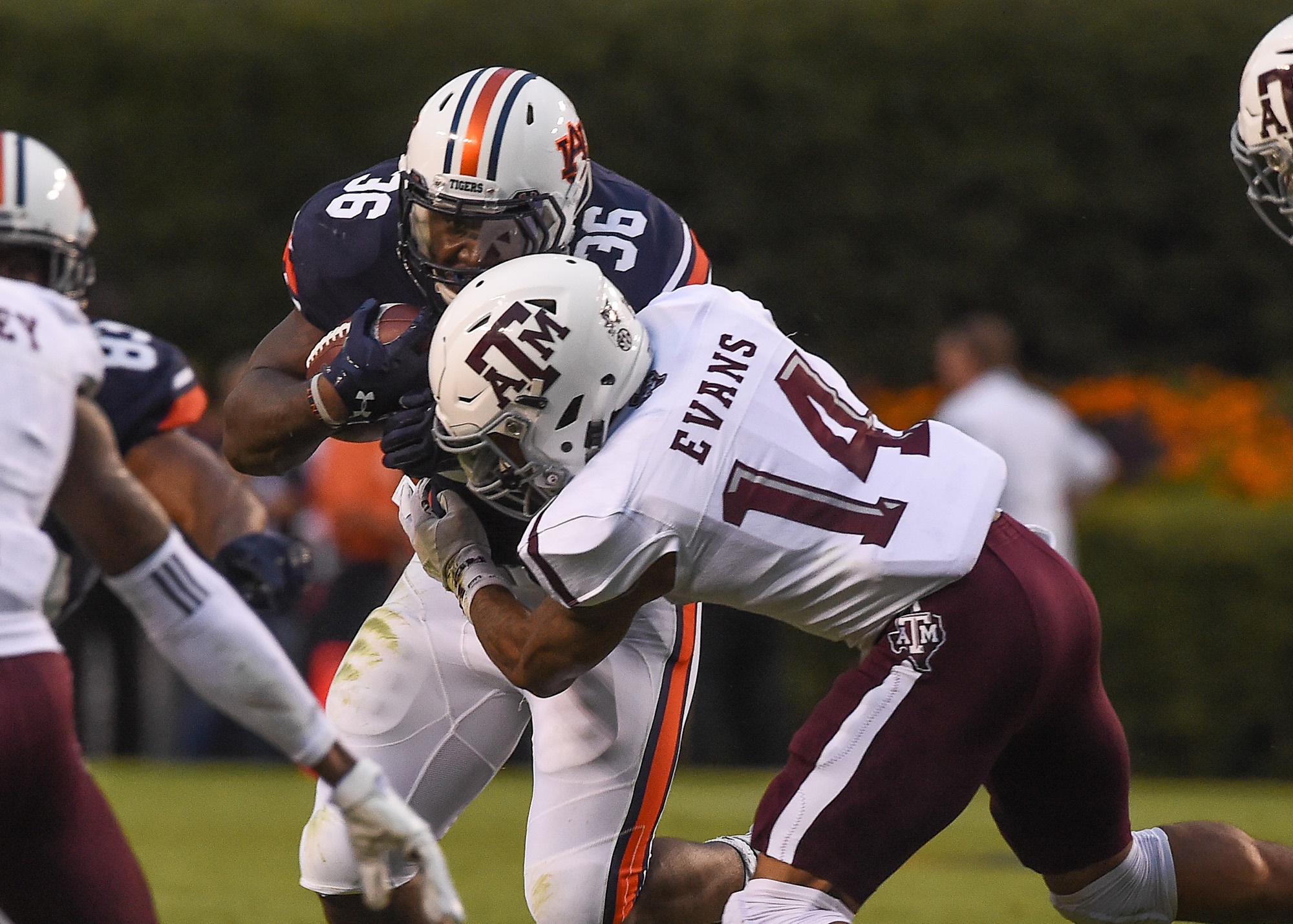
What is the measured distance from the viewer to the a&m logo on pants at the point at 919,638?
336cm

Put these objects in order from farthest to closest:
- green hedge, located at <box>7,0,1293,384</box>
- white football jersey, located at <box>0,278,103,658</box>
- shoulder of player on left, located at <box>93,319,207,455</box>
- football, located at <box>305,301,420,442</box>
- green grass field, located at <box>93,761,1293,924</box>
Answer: green hedge, located at <box>7,0,1293,384</box> → green grass field, located at <box>93,761,1293,924</box> → shoulder of player on left, located at <box>93,319,207,455</box> → football, located at <box>305,301,420,442</box> → white football jersey, located at <box>0,278,103,658</box>

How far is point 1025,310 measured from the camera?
424 inches

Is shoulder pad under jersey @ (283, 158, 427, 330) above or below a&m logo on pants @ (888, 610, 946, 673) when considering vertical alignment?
above

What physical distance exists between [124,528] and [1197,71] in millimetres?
8842

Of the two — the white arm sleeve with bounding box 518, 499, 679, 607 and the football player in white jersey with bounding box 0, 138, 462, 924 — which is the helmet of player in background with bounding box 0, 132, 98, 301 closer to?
the football player in white jersey with bounding box 0, 138, 462, 924

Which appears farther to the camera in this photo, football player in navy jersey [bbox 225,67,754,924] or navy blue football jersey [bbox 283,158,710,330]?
navy blue football jersey [bbox 283,158,710,330]

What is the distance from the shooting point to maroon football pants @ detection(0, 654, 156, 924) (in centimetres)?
281

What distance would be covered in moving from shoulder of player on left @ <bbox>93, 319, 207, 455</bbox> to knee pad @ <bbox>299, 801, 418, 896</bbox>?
3.08 feet

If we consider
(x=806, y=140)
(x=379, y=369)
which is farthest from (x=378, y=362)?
(x=806, y=140)

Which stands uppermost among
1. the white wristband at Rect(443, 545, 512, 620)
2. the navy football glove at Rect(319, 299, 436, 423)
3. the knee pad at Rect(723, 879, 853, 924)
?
the navy football glove at Rect(319, 299, 436, 423)

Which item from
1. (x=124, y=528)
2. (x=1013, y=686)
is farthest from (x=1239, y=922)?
(x=124, y=528)

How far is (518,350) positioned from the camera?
332 centimetres

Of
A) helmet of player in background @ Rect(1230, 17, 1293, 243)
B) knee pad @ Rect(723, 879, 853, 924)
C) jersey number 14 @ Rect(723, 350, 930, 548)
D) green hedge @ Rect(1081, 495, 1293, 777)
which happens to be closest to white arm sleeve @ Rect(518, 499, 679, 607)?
jersey number 14 @ Rect(723, 350, 930, 548)

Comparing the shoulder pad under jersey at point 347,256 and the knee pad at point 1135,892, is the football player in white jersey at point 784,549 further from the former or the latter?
the shoulder pad under jersey at point 347,256
